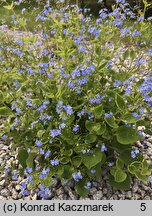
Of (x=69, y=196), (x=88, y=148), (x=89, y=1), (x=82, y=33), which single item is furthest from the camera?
(x=89, y=1)

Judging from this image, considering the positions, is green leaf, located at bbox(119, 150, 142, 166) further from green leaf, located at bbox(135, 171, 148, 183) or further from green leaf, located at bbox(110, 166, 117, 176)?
green leaf, located at bbox(135, 171, 148, 183)

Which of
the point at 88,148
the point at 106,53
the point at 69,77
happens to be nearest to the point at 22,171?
the point at 88,148

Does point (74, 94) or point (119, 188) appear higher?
point (74, 94)

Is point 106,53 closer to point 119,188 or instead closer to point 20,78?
point 20,78

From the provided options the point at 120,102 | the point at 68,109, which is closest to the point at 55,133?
the point at 68,109

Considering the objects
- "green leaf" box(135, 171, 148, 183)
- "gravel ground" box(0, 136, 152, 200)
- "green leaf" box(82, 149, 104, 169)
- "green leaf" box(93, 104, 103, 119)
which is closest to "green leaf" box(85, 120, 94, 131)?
"green leaf" box(93, 104, 103, 119)

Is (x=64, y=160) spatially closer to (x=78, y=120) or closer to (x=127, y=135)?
(x=78, y=120)
